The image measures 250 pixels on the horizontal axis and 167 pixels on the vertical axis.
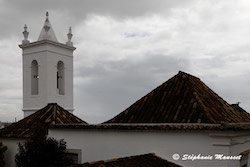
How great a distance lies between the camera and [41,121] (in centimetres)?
1056

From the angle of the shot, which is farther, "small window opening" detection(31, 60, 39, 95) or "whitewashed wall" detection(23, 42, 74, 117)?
"small window opening" detection(31, 60, 39, 95)

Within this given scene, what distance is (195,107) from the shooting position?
8.01 metres

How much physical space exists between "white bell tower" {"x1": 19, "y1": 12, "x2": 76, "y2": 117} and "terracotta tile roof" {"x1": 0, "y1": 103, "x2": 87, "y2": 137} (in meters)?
3.52

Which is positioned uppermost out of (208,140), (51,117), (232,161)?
(51,117)

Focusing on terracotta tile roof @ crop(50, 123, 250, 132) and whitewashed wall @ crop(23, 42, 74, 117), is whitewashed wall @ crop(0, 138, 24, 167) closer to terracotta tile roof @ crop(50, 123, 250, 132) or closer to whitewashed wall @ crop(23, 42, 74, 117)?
terracotta tile roof @ crop(50, 123, 250, 132)

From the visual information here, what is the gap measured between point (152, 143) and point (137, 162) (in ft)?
3.25

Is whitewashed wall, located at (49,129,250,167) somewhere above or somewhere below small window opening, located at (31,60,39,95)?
below

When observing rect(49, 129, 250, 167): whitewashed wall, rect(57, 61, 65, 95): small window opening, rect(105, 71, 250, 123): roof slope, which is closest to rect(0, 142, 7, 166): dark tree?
rect(49, 129, 250, 167): whitewashed wall

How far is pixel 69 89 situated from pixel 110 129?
870cm

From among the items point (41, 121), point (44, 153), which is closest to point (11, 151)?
point (41, 121)

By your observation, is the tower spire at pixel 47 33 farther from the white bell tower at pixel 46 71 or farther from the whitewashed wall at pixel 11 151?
the whitewashed wall at pixel 11 151

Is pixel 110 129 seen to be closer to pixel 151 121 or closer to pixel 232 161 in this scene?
pixel 151 121

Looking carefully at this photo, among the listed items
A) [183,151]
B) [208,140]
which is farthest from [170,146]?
[208,140]

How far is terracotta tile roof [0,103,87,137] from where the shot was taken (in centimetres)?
1009
